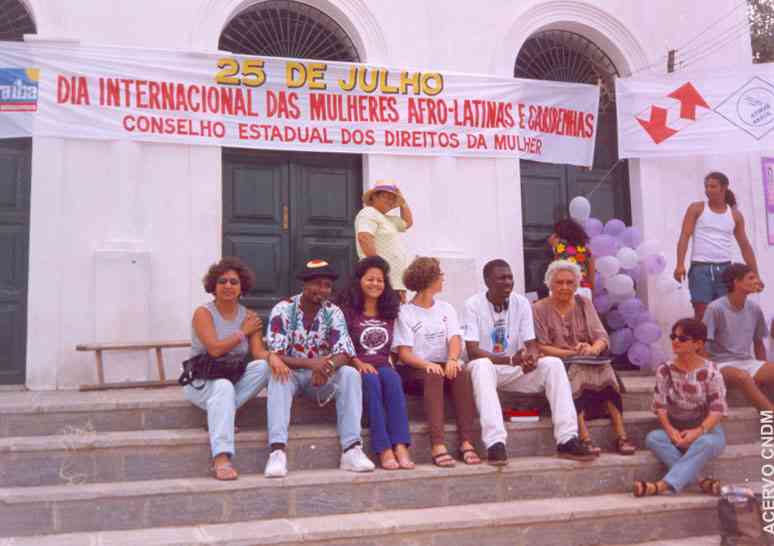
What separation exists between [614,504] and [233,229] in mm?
4280

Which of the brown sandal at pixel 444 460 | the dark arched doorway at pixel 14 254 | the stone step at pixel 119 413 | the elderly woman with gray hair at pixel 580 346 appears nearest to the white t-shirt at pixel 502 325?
the elderly woman with gray hair at pixel 580 346

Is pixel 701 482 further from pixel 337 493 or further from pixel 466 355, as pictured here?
pixel 337 493

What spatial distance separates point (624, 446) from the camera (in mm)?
5656

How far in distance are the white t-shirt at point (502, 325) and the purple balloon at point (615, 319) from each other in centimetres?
197

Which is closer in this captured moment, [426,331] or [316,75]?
[426,331]

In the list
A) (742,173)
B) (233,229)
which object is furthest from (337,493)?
(742,173)

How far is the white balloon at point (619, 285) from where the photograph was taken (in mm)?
7512

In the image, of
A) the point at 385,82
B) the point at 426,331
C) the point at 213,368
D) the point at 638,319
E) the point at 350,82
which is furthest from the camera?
the point at 638,319

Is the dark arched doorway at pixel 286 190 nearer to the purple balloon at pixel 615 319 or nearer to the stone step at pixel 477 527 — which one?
the purple balloon at pixel 615 319

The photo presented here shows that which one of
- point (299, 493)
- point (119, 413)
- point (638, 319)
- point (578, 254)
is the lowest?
point (299, 493)

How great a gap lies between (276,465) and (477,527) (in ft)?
4.10

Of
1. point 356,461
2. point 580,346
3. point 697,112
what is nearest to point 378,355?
point 356,461

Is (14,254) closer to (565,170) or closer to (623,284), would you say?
(623,284)

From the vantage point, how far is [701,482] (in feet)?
17.7
